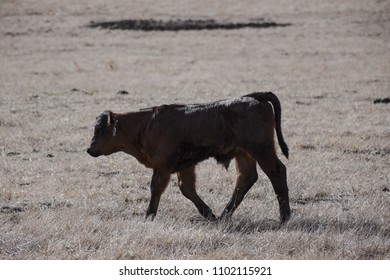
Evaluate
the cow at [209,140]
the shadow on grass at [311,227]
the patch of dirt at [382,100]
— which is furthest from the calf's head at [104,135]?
the patch of dirt at [382,100]

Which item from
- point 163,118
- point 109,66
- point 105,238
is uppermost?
point 163,118

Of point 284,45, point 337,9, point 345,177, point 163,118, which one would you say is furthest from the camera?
point 337,9

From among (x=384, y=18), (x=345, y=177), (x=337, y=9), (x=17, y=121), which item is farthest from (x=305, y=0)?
(x=345, y=177)

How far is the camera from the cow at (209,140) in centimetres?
810

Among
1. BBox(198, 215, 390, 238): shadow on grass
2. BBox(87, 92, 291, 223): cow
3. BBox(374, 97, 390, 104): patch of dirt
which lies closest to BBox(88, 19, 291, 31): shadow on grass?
BBox(374, 97, 390, 104): patch of dirt

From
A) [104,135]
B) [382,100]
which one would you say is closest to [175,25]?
[382,100]

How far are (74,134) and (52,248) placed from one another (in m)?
7.29

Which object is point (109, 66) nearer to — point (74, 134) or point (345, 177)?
point (74, 134)

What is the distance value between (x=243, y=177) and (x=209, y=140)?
756mm

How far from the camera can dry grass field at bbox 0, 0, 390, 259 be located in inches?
271

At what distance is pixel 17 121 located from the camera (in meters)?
15.1

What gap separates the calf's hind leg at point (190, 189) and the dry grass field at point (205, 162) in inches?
6.2

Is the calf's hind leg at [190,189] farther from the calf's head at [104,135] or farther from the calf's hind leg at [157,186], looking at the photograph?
the calf's head at [104,135]

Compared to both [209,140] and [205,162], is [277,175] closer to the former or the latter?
[209,140]
